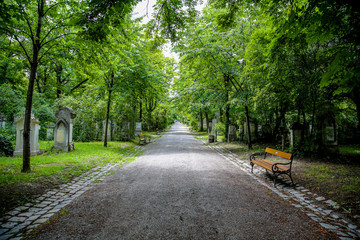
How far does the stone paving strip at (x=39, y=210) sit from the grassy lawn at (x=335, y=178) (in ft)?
18.3

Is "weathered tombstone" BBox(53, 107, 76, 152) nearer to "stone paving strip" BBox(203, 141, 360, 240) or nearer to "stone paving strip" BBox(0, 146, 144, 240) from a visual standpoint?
"stone paving strip" BBox(0, 146, 144, 240)

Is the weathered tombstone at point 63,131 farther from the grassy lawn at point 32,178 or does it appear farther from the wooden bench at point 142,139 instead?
the wooden bench at point 142,139

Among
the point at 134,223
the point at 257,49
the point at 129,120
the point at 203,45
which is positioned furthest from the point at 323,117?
the point at 129,120

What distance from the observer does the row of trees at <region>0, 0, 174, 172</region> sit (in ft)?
13.0

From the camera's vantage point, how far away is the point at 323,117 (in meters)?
9.06

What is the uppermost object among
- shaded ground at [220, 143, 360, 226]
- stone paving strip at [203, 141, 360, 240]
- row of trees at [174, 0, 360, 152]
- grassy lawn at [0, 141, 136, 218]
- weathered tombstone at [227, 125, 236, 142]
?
row of trees at [174, 0, 360, 152]

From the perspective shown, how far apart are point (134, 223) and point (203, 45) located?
10.5 m

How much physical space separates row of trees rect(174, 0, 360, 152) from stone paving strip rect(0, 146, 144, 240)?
5240 mm

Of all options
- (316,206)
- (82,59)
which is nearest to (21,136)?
(82,59)

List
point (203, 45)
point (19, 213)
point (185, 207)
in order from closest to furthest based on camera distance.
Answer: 1. point (19, 213)
2. point (185, 207)
3. point (203, 45)

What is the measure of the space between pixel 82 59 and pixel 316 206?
7391mm

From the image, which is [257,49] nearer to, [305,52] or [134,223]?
[305,52]

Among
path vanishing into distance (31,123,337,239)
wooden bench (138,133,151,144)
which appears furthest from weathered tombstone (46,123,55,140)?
path vanishing into distance (31,123,337,239)

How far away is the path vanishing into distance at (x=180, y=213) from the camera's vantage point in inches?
111
